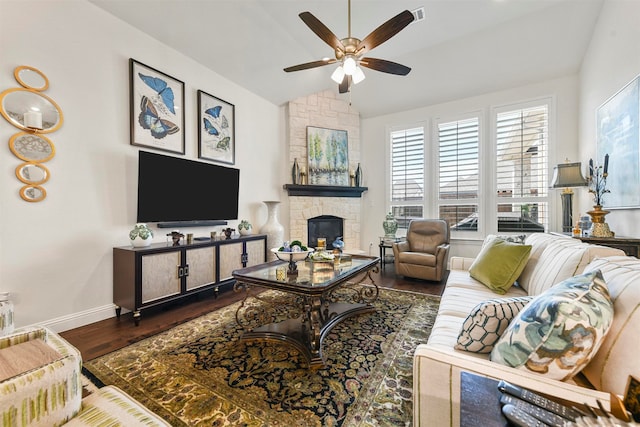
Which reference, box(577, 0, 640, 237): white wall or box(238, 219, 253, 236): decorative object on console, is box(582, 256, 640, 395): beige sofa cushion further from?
box(238, 219, 253, 236): decorative object on console

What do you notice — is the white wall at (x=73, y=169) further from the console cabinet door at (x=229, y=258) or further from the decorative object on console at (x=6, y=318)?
the decorative object on console at (x=6, y=318)

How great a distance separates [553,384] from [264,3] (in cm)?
405

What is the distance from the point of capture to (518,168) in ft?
13.5

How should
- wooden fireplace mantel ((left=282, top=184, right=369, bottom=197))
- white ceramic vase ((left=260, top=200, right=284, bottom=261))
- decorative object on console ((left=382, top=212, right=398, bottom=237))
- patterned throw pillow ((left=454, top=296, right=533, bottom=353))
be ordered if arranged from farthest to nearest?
wooden fireplace mantel ((left=282, top=184, right=369, bottom=197)) < decorative object on console ((left=382, top=212, right=398, bottom=237)) < white ceramic vase ((left=260, top=200, right=284, bottom=261)) < patterned throw pillow ((left=454, top=296, right=533, bottom=353))

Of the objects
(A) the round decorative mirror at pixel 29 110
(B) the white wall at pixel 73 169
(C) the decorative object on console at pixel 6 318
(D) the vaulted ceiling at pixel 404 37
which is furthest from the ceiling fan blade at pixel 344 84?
(C) the decorative object on console at pixel 6 318

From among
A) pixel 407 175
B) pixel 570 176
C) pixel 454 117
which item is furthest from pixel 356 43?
pixel 407 175

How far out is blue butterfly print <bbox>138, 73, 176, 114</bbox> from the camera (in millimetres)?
2985

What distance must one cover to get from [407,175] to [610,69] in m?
2.79

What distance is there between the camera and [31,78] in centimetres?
220

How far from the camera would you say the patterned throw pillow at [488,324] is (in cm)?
111

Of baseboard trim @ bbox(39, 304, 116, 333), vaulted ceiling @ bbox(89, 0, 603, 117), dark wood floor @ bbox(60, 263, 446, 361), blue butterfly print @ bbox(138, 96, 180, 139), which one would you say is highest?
vaulted ceiling @ bbox(89, 0, 603, 117)

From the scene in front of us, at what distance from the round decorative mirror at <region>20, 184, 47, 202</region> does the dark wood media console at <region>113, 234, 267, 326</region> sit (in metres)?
0.73

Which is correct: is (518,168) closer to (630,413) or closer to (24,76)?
(630,413)

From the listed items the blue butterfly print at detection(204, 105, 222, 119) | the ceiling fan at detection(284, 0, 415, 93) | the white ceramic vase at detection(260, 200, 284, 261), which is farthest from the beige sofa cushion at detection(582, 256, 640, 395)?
the blue butterfly print at detection(204, 105, 222, 119)
